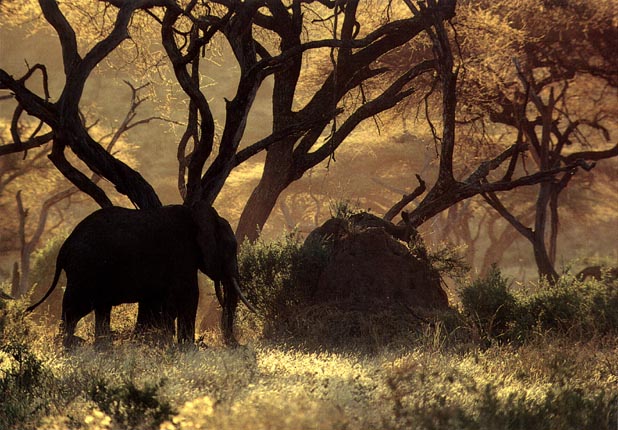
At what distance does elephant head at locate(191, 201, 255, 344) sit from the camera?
11078 mm

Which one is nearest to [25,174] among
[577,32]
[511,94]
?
[511,94]

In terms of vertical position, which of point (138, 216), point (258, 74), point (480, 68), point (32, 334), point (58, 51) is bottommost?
point (32, 334)

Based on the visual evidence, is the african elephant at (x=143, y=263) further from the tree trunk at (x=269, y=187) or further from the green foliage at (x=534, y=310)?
the tree trunk at (x=269, y=187)

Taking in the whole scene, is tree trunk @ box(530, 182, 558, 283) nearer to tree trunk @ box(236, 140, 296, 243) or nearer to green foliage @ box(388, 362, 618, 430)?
tree trunk @ box(236, 140, 296, 243)

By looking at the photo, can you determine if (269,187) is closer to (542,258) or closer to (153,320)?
(153,320)

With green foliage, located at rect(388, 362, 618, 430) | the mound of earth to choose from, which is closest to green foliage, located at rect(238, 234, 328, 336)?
the mound of earth

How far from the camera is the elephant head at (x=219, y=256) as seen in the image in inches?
436

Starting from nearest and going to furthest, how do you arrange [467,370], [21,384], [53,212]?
1. [21,384]
2. [467,370]
3. [53,212]

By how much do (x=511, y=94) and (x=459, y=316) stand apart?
42.4ft

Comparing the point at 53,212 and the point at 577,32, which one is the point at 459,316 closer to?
the point at 577,32

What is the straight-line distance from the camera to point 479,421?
6.60m

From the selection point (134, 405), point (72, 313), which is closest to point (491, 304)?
point (72, 313)

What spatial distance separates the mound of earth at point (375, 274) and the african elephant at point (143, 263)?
2543mm

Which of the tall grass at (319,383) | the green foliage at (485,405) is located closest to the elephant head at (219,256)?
the tall grass at (319,383)
